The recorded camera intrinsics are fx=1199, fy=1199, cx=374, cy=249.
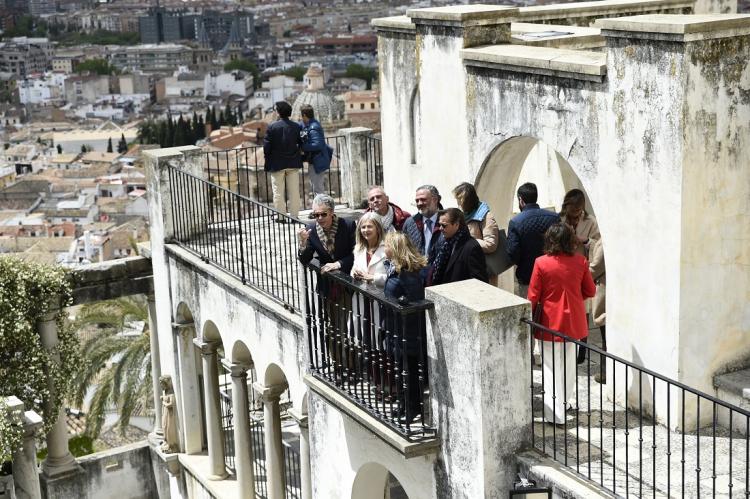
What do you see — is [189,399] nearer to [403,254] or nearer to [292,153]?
[292,153]

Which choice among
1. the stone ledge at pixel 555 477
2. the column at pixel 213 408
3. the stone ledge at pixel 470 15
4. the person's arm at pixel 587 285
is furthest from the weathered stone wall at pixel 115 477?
the stone ledge at pixel 555 477

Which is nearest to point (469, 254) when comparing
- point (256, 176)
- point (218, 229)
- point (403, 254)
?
point (403, 254)

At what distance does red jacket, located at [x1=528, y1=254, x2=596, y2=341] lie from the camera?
9156mm

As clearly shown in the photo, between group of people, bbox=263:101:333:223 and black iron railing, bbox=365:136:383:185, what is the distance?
1.50 m

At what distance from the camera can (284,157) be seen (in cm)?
1602

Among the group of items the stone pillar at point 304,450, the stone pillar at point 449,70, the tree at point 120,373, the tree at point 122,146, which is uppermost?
the stone pillar at point 449,70

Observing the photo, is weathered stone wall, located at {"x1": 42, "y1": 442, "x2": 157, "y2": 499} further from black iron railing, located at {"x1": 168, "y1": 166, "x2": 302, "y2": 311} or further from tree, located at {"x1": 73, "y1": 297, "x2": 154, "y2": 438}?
tree, located at {"x1": 73, "y1": 297, "x2": 154, "y2": 438}

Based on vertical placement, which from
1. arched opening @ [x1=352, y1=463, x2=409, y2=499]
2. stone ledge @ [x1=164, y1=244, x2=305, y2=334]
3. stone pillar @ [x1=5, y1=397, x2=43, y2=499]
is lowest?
stone pillar @ [x1=5, y1=397, x2=43, y2=499]

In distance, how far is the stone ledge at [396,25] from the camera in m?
14.4

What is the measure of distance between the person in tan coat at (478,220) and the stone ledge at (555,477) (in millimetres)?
2322

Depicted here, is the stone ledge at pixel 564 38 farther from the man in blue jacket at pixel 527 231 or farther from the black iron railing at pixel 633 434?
the black iron railing at pixel 633 434

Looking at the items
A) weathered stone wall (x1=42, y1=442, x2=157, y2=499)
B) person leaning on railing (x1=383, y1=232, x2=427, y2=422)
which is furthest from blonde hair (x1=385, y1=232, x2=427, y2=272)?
weathered stone wall (x1=42, y1=442, x2=157, y2=499)

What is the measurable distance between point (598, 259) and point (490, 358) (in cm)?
296

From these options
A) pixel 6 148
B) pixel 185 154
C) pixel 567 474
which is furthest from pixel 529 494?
pixel 6 148
